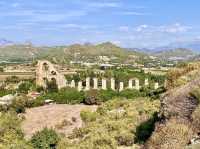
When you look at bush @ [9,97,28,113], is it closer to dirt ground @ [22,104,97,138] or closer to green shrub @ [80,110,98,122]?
dirt ground @ [22,104,97,138]

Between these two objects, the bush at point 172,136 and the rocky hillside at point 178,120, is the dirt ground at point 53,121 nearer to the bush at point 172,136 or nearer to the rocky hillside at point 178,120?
the rocky hillside at point 178,120

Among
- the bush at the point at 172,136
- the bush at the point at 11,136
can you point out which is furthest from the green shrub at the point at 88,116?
the bush at the point at 172,136

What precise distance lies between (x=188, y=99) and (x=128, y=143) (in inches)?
131

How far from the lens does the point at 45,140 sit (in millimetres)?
17531

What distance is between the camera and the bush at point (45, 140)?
17344 mm

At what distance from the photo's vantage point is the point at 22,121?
26.9 m

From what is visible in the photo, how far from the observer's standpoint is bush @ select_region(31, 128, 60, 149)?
17.3 metres

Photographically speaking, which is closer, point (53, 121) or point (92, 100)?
point (53, 121)

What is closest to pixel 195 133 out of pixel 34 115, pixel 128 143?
pixel 128 143

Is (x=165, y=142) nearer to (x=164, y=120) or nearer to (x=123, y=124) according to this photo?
(x=164, y=120)

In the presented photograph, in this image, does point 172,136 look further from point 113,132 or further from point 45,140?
point 45,140

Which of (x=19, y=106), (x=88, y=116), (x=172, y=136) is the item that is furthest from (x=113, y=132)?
(x=19, y=106)

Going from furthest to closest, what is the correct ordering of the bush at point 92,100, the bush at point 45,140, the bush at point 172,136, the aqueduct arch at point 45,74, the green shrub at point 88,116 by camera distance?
1. the aqueduct arch at point 45,74
2. the bush at point 92,100
3. the green shrub at point 88,116
4. the bush at point 45,140
5. the bush at point 172,136

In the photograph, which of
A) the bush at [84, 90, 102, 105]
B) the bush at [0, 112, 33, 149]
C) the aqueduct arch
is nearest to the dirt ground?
the bush at [0, 112, 33, 149]
